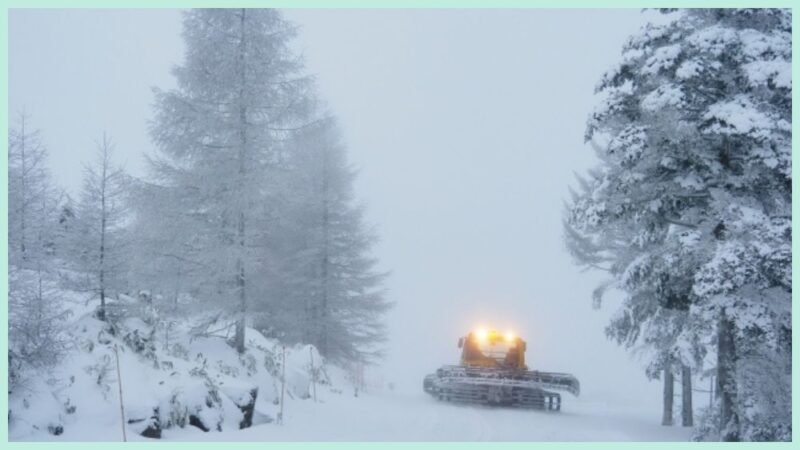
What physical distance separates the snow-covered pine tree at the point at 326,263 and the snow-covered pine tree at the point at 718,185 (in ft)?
44.5

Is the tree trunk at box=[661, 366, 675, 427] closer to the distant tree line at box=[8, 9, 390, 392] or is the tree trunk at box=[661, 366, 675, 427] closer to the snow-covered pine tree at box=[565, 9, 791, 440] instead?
the snow-covered pine tree at box=[565, 9, 791, 440]

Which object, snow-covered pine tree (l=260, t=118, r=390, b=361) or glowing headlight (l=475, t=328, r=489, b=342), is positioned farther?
glowing headlight (l=475, t=328, r=489, b=342)

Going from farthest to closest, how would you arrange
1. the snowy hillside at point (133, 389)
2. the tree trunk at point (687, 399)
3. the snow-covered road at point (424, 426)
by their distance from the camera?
the tree trunk at point (687, 399) < the snow-covered road at point (424, 426) < the snowy hillside at point (133, 389)

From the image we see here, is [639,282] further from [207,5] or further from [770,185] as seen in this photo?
[207,5]

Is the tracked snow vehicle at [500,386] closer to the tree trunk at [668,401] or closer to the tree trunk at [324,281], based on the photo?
the tree trunk at [668,401]

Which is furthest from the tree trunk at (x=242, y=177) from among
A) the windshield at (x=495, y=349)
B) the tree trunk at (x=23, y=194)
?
the windshield at (x=495, y=349)

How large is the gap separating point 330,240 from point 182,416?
45.1ft

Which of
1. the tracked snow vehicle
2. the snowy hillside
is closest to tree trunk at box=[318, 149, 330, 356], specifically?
the tracked snow vehicle

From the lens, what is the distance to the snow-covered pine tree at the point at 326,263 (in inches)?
941

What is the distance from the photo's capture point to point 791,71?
1002 centimetres

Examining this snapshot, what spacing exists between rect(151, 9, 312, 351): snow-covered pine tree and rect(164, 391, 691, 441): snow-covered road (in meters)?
3.68

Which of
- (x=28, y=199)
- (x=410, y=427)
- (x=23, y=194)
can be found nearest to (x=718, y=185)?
(x=410, y=427)

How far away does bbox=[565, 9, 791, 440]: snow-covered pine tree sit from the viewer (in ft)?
32.8

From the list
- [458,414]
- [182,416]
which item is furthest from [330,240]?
[182,416]
